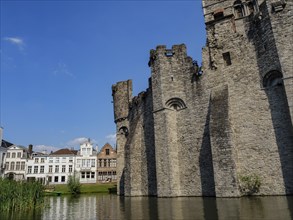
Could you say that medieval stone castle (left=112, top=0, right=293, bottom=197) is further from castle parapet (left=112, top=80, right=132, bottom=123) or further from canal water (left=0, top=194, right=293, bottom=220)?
castle parapet (left=112, top=80, right=132, bottom=123)

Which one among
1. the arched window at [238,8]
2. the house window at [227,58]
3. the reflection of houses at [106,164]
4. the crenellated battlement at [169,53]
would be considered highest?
the arched window at [238,8]

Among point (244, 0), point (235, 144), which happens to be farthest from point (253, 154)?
point (244, 0)

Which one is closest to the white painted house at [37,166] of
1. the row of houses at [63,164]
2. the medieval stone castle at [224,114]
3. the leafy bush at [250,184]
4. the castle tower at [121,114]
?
the row of houses at [63,164]

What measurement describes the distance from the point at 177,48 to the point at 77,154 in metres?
41.0

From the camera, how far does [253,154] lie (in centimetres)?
1559

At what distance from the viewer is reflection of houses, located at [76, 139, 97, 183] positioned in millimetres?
51500

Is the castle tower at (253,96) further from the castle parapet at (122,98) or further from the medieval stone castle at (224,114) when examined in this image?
the castle parapet at (122,98)

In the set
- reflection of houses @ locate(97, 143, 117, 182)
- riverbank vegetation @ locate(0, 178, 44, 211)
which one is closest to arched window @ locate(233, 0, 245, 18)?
riverbank vegetation @ locate(0, 178, 44, 211)

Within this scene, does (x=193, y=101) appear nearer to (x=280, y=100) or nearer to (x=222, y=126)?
(x=222, y=126)

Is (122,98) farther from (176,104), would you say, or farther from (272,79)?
(272,79)

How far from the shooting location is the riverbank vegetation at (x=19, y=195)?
440 inches

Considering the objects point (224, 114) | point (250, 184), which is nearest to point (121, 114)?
point (224, 114)

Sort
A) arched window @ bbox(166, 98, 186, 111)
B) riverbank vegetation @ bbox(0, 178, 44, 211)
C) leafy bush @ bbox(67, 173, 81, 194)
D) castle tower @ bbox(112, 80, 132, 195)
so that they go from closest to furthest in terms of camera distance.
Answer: riverbank vegetation @ bbox(0, 178, 44, 211)
arched window @ bbox(166, 98, 186, 111)
castle tower @ bbox(112, 80, 132, 195)
leafy bush @ bbox(67, 173, 81, 194)

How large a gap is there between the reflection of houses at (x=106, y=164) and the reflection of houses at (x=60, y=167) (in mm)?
6395
